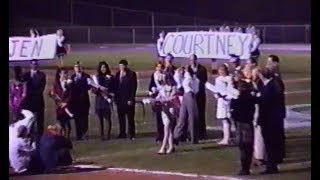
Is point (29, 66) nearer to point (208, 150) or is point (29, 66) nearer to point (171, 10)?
point (171, 10)

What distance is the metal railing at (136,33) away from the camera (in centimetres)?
299

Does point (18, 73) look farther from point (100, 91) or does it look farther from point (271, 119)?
point (271, 119)

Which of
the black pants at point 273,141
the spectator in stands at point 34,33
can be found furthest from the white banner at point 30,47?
the black pants at point 273,141

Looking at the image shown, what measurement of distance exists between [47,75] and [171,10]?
63 cm

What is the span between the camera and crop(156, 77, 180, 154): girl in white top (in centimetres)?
301

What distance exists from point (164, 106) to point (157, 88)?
0.28 feet

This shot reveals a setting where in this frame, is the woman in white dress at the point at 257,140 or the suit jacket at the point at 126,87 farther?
the suit jacket at the point at 126,87

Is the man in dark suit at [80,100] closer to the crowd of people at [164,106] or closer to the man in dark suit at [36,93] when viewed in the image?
the crowd of people at [164,106]

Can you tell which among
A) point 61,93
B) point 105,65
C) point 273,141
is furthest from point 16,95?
point 273,141

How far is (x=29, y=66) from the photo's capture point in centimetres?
310

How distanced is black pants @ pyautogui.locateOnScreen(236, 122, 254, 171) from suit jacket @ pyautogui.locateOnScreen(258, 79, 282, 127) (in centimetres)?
6

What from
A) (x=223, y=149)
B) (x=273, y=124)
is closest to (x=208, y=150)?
(x=223, y=149)

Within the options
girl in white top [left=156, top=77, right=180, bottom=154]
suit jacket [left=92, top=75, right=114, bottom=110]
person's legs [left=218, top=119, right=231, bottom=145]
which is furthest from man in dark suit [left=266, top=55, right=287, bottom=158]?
suit jacket [left=92, top=75, right=114, bottom=110]
